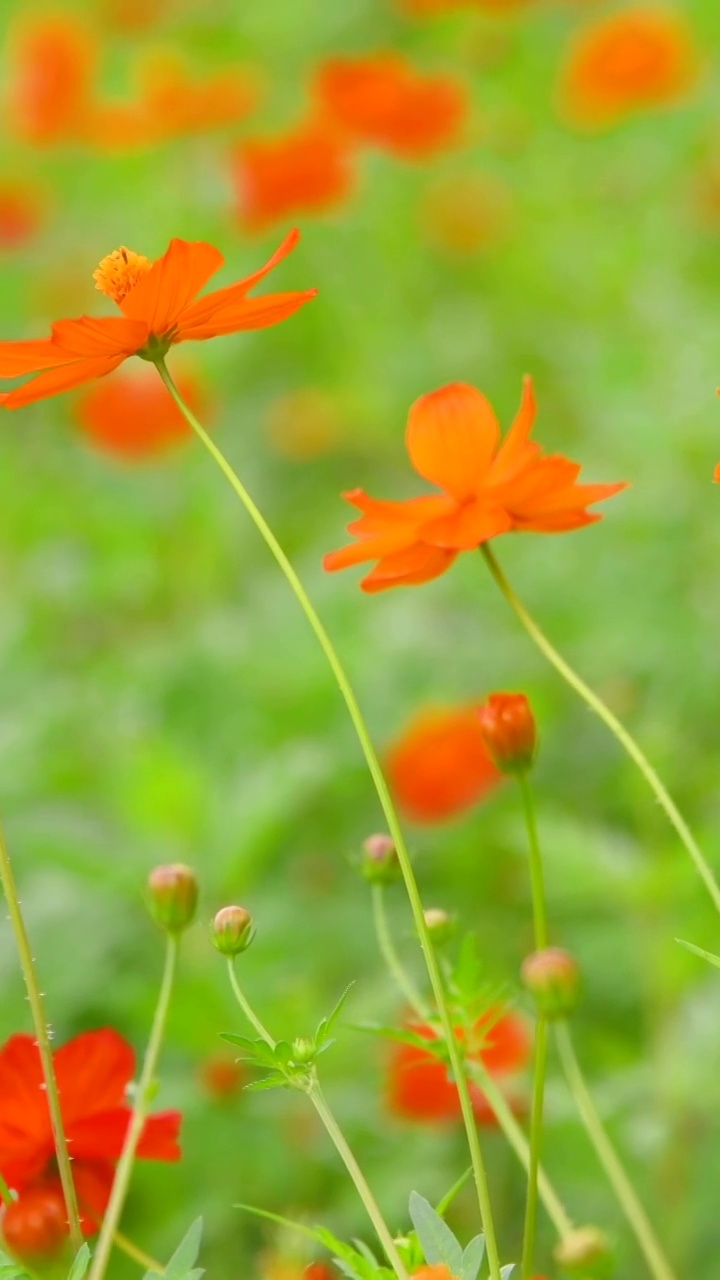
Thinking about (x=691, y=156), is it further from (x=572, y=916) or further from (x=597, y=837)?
(x=597, y=837)

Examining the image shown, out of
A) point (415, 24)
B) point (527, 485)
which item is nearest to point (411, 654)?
point (527, 485)

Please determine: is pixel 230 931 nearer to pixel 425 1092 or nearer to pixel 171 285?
pixel 171 285

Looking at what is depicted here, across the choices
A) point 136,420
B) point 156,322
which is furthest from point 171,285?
point 136,420

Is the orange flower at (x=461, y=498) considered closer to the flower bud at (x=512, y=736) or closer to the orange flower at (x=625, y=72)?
the flower bud at (x=512, y=736)

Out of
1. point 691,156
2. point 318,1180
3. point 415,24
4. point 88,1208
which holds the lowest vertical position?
point 318,1180

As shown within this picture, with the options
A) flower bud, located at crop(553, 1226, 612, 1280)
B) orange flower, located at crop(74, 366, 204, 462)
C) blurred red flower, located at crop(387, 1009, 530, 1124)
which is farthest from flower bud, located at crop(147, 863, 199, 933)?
orange flower, located at crop(74, 366, 204, 462)

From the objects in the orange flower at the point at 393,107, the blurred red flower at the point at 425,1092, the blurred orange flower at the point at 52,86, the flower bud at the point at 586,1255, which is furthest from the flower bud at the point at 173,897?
the blurred orange flower at the point at 52,86
